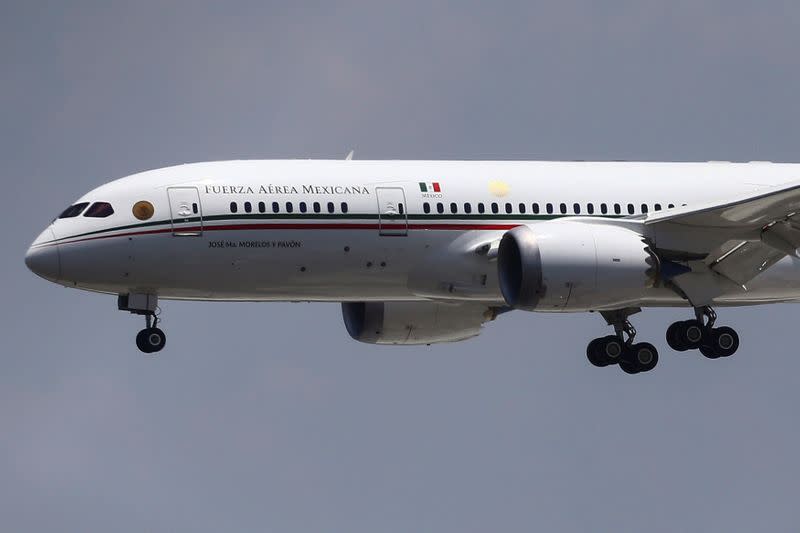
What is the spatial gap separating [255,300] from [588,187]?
972cm

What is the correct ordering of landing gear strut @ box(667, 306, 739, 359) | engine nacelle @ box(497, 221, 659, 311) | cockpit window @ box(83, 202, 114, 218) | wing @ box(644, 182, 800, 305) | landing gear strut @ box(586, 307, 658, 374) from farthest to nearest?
landing gear strut @ box(586, 307, 658, 374) → landing gear strut @ box(667, 306, 739, 359) → wing @ box(644, 182, 800, 305) → cockpit window @ box(83, 202, 114, 218) → engine nacelle @ box(497, 221, 659, 311)

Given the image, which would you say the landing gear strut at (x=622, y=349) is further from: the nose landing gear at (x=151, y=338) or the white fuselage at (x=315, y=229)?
the nose landing gear at (x=151, y=338)

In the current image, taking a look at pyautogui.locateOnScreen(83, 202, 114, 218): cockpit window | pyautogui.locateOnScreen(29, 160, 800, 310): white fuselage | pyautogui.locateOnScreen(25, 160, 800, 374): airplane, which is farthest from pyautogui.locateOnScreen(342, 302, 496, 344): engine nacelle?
pyautogui.locateOnScreen(83, 202, 114, 218): cockpit window

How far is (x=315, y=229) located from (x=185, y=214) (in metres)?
→ 3.41

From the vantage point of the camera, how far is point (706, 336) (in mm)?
61594

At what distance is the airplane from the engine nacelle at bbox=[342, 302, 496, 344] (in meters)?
3.01

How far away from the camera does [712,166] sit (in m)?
65.3

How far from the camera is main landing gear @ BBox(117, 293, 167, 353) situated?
59531 mm

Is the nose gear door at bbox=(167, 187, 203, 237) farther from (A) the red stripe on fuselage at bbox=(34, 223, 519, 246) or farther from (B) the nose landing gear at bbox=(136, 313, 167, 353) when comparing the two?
(B) the nose landing gear at bbox=(136, 313, 167, 353)

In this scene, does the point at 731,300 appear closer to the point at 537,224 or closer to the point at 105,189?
the point at 537,224

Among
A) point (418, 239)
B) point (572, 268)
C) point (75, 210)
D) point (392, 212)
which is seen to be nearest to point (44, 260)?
point (75, 210)

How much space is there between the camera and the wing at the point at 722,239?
196 ft

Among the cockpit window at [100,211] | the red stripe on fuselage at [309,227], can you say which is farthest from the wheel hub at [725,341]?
the cockpit window at [100,211]

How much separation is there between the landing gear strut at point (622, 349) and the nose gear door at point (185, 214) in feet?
41.5
